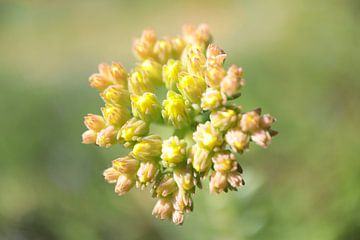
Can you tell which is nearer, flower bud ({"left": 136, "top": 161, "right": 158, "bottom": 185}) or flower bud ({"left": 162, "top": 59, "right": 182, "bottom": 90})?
flower bud ({"left": 136, "top": 161, "right": 158, "bottom": 185})

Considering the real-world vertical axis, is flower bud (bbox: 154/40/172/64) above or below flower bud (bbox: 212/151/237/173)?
above

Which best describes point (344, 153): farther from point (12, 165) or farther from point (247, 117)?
point (12, 165)

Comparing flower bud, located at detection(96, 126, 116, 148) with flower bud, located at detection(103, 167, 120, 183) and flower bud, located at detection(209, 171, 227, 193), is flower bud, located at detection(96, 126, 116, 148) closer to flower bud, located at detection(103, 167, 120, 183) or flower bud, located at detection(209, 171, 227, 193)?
flower bud, located at detection(103, 167, 120, 183)

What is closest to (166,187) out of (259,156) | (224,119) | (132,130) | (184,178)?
(184,178)

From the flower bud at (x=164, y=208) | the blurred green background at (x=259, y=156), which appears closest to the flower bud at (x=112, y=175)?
the flower bud at (x=164, y=208)

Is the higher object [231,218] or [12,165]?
[12,165]

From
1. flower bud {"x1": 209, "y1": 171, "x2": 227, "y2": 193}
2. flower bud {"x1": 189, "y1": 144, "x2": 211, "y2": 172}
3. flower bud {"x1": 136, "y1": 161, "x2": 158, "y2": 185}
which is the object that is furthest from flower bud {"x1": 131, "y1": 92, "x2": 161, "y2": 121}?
flower bud {"x1": 209, "y1": 171, "x2": 227, "y2": 193}

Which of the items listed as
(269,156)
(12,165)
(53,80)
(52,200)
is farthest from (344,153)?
(53,80)

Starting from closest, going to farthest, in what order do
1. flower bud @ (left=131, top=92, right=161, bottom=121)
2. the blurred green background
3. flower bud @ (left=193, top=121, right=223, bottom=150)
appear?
flower bud @ (left=193, top=121, right=223, bottom=150) < flower bud @ (left=131, top=92, right=161, bottom=121) < the blurred green background

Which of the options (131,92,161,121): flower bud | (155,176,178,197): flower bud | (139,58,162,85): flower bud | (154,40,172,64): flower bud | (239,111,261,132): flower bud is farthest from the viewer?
(154,40,172,64): flower bud
